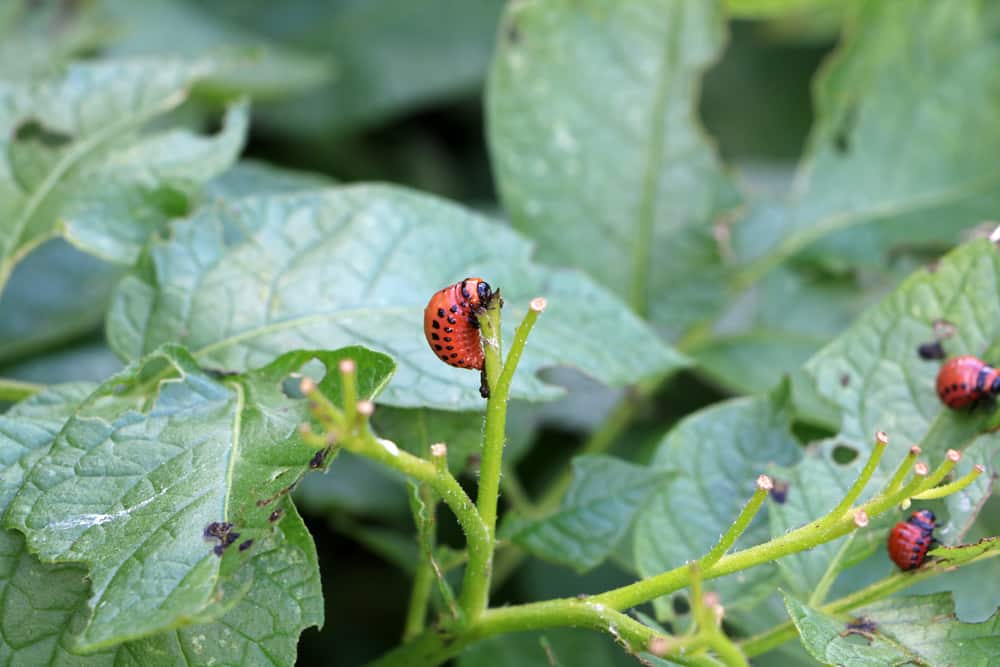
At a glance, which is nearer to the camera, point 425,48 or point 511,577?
point 511,577

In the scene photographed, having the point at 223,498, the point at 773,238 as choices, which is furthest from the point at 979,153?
the point at 223,498

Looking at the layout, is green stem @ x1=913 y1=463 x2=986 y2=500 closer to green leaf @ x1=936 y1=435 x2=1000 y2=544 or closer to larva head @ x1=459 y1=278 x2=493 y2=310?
green leaf @ x1=936 y1=435 x2=1000 y2=544

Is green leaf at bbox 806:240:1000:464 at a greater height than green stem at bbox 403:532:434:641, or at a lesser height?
greater

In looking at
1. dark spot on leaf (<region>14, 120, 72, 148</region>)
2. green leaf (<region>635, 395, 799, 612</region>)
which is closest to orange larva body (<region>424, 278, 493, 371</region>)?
green leaf (<region>635, 395, 799, 612</region>)

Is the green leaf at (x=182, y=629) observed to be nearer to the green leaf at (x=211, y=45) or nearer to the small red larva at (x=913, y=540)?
the small red larva at (x=913, y=540)

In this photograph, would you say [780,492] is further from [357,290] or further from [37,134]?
[37,134]

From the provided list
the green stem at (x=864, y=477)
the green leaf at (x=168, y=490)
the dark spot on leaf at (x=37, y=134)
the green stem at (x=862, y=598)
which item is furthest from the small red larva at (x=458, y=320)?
the dark spot on leaf at (x=37, y=134)

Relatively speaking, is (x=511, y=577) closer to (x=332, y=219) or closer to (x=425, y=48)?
(x=332, y=219)
